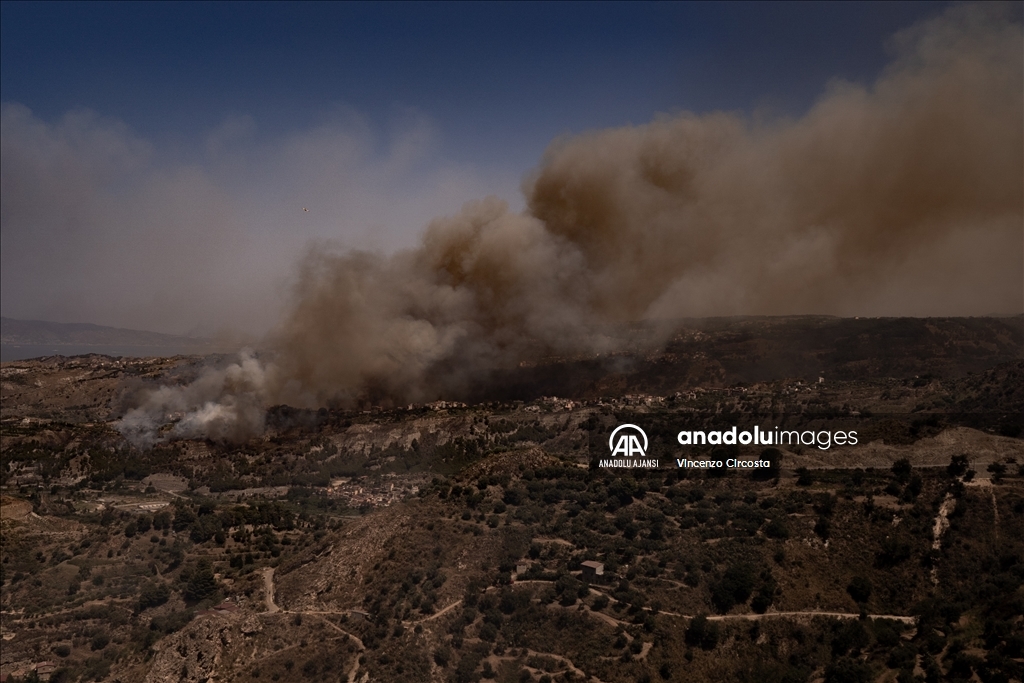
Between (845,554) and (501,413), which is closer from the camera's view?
(845,554)

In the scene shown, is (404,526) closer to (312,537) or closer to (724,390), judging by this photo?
(312,537)

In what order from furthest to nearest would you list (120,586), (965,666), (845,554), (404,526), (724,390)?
(724,390), (120,586), (404,526), (845,554), (965,666)

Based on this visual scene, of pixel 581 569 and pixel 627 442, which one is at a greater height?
pixel 627 442

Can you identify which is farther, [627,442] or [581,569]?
[627,442]

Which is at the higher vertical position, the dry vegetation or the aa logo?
the aa logo

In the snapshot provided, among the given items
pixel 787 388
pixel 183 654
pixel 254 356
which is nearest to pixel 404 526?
pixel 183 654

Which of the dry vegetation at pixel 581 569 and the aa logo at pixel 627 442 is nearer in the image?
the dry vegetation at pixel 581 569

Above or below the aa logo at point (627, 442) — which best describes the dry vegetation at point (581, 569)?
below

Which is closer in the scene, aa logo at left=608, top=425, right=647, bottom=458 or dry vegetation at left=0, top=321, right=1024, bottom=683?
dry vegetation at left=0, top=321, right=1024, bottom=683
